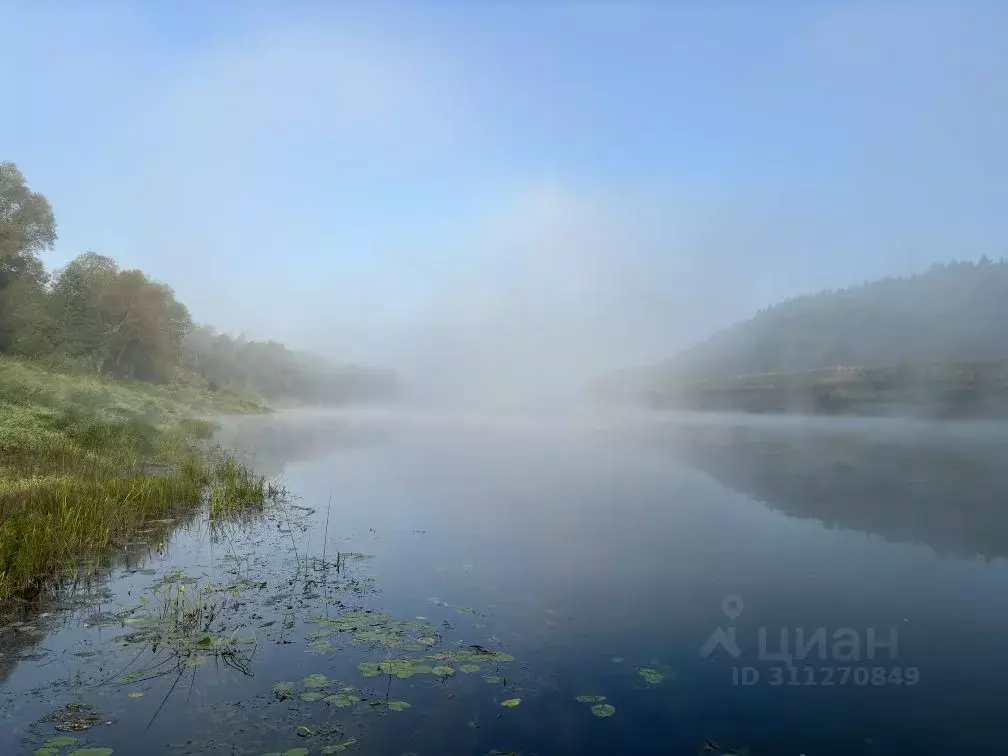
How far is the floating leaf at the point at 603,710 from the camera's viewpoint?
676 centimetres

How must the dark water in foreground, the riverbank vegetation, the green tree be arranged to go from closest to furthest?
the dark water in foreground
the riverbank vegetation
the green tree

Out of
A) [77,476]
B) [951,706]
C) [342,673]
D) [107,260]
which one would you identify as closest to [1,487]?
[77,476]

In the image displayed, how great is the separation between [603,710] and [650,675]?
47.8 inches

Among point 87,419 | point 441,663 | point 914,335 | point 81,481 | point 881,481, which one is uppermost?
point 914,335

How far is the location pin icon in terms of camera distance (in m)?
10.1

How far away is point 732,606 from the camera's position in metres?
10.5

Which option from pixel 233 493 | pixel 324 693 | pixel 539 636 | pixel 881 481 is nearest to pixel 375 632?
pixel 324 693

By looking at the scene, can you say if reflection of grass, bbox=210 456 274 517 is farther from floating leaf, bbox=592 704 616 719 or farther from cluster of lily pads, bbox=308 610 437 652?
floating leaf, bbox=592 704 616 719

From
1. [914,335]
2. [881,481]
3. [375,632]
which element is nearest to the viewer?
[375,632]

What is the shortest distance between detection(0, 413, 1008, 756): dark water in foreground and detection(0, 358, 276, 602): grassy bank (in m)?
1.04

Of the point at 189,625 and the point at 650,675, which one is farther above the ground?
the point at 189,625

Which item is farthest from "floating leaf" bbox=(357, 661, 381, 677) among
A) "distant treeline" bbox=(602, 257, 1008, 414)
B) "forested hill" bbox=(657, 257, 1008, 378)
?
"forested hill" bbox=(657, 257, 1008, 378)

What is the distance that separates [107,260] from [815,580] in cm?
6619

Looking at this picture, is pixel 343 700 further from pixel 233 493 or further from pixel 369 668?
pixel 233 493
